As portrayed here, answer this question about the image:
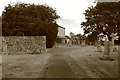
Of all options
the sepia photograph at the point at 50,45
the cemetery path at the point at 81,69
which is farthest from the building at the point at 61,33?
the cemetery path at the point at 81,69

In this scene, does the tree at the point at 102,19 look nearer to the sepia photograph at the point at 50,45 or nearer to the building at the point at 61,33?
the sepia photograph at the point at 50,45

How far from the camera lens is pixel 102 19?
2275 centimetres

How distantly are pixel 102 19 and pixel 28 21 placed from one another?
2256cm

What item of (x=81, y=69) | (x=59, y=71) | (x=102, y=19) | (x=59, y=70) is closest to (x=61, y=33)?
(x=102, y=19)

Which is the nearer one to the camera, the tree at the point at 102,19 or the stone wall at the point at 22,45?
the tree at the point at 102,19

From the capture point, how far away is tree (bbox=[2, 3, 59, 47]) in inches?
A: 1626

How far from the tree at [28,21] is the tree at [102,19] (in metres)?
18.8

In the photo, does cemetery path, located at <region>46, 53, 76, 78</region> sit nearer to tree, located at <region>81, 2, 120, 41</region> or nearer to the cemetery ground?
the cemetery ground

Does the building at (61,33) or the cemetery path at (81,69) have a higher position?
the building at (61,33)

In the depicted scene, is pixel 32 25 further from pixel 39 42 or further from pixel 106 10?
pixel 106 10

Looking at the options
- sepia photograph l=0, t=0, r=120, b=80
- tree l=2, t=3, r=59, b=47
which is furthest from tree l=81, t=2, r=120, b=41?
tree l=2, t=3, r=59, b=47

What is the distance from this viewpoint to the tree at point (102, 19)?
69.8ft

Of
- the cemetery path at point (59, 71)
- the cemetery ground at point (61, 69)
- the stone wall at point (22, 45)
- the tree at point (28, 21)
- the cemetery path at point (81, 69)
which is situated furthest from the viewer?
the tree at point (28, 21)

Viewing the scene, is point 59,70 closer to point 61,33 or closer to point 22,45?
point 22,45
